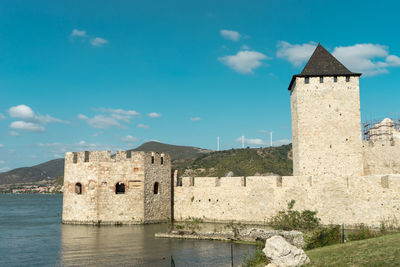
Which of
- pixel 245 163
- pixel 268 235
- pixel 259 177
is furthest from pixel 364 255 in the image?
pixel 245 163

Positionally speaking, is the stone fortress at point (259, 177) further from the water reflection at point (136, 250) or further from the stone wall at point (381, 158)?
the water reflection at point (136, 250)

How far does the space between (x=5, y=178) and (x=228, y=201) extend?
206m

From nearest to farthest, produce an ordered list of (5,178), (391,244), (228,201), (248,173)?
1. (391,244)
2. (228,201)
3. (248,173)
4. (5,178)

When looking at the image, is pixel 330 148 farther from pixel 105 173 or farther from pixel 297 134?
pixel 105 173

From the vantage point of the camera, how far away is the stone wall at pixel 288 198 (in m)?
18.0

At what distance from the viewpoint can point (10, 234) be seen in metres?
20.6

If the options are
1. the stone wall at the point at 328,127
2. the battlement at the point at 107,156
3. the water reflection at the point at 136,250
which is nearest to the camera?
the water reflection at the point at 136,250

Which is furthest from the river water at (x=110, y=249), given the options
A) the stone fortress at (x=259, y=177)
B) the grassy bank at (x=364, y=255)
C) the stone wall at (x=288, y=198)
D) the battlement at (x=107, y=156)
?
the battlement at (x=107, y=156)

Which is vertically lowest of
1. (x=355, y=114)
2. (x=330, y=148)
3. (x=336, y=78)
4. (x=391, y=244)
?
(x=391, y=244)

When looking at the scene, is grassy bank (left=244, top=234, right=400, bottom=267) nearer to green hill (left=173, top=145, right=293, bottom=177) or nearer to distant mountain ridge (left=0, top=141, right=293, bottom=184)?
distant mountain ridge (left=0, top=141, right=293, bottom=184)

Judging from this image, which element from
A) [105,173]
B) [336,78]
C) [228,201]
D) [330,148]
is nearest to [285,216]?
[228,201]

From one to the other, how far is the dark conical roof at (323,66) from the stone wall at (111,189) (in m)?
11.4

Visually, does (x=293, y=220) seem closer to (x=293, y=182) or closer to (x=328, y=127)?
(x=293, y=182)

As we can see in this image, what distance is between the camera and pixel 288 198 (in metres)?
20.3
